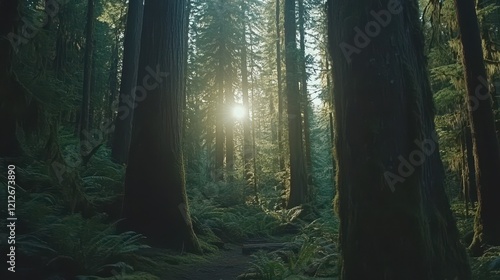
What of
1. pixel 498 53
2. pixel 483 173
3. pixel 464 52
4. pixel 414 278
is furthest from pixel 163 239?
pixel 498 53

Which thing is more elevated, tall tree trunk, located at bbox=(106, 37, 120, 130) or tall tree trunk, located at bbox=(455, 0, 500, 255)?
tall tree trunk, located at bbox=(106, 37, 120, 130)

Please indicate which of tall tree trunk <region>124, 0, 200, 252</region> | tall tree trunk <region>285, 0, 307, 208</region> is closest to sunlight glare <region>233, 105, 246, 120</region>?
tall tree trunk <region>285, 0, 307, 208</region>

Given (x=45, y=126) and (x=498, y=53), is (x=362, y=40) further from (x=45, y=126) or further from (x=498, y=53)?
(x=498, y=53)

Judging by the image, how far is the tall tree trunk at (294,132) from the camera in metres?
16.5

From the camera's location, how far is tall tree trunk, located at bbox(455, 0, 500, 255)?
7320mm

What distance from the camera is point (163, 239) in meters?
7.25

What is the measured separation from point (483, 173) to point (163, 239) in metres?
6.62
